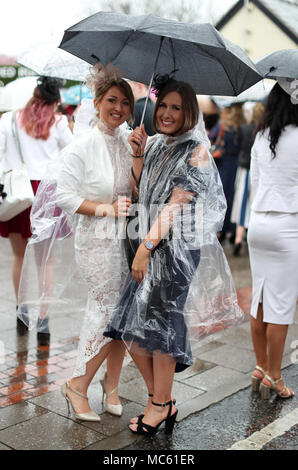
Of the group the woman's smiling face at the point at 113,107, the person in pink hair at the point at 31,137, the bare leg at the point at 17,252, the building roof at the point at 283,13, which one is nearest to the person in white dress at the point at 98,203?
the woman's smiling face at the point at 113,107

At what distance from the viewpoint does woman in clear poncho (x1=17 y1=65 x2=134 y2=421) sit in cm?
314

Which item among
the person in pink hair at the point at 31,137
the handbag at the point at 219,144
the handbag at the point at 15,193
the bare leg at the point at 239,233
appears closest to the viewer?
the handbag at the point at 15,193

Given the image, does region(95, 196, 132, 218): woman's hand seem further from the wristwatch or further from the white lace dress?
the wristwatch

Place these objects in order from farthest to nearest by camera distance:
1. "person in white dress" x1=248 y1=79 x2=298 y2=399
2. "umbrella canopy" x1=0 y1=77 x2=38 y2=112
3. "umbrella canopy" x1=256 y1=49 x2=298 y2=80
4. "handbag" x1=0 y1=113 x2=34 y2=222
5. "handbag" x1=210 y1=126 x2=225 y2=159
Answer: "handbag" x1=210 y1=126 x2=225 y2=159 → "umbrella canopy" x1=0 y1=77 x2=38 y2=112 → "handbag" x1=0 y1=113 x2=34 y2=222 → "person in white dress" x1=248 y1=79 x2=298 y2=399 → "umbrella canopy" x1=256 y1=49 x2=298 y2=80

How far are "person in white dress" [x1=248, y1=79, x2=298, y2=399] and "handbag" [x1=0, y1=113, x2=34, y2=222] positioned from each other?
173 centimetres

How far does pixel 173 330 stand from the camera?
3070 millimetres

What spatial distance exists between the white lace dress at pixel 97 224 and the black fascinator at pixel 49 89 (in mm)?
1569

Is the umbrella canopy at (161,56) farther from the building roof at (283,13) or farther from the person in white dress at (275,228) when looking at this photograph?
the building roof at (283,13)

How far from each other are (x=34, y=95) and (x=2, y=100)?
1038 millimetres

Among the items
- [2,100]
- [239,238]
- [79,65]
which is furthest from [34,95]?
[239,238]

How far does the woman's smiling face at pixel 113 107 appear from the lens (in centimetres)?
316

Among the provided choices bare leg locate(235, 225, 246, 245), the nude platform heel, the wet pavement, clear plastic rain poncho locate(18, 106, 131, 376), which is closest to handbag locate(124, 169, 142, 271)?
clear plastic rain poncho locate(18, 106, 131, 376)

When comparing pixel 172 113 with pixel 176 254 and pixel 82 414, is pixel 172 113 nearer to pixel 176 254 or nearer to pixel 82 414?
pixel 176 254

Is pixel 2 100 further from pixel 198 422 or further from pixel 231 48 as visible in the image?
pixel 198 422
